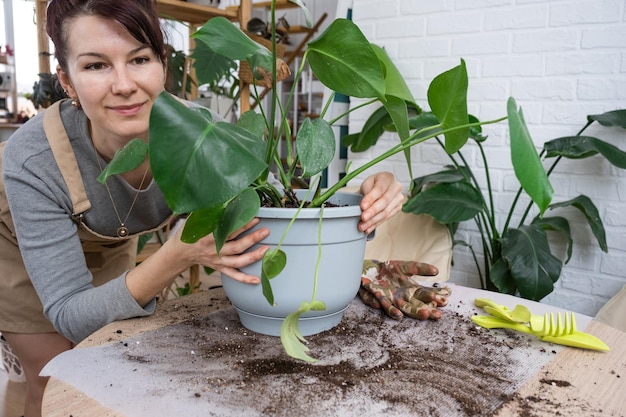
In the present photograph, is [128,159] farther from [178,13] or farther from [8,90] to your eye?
[8,90]

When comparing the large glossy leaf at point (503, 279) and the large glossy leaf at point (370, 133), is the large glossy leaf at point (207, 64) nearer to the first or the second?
the large glossy leaf at point (370, 133)

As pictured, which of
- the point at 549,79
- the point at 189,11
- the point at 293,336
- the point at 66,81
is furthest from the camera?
the point at 189,11

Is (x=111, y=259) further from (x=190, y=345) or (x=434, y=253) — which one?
(x=434, y=253)

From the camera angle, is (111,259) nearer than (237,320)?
No

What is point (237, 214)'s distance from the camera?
609 millimetres

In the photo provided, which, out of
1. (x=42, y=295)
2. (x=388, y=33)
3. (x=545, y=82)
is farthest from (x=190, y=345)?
(x=388, y=33)

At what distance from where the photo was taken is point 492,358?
73cm

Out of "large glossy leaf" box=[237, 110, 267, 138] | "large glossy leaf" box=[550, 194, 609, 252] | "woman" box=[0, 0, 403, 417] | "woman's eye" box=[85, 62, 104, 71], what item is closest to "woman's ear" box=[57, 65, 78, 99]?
"woman" box=[0, 0, 403, 417]

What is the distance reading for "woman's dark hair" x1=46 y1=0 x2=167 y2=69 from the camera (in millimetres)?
907

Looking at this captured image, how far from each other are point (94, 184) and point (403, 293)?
2.23 ft

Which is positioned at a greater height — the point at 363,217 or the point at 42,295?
the point at 363,217

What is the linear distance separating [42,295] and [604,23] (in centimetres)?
182

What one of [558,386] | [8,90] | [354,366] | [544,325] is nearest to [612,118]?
[544,325]

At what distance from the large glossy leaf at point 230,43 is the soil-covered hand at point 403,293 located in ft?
1.47
